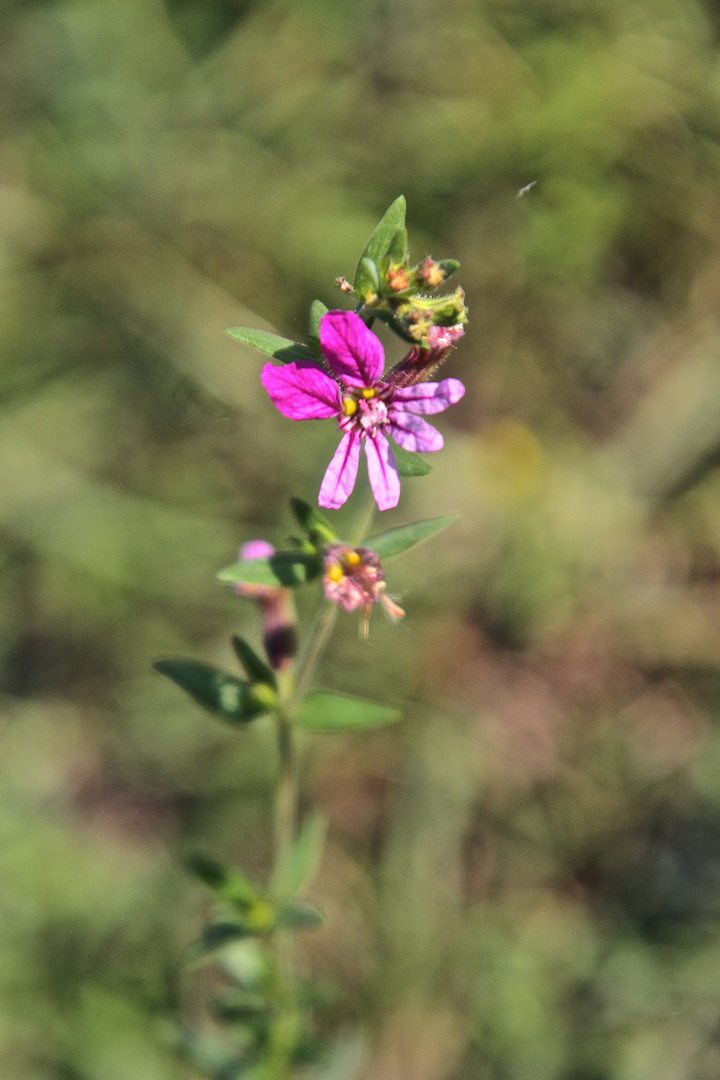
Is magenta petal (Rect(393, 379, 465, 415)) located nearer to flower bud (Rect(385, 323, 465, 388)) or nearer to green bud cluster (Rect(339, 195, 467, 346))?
flower bud (Rect(385, 323, 465, 388))

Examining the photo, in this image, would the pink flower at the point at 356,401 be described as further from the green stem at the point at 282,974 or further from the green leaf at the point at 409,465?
the green stem at the point at 282,974

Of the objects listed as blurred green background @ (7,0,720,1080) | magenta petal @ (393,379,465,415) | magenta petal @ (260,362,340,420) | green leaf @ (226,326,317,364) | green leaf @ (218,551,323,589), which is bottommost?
blurred green background @ (7,0,720,1080)

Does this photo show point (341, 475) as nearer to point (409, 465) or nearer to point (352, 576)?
point (409, 465)

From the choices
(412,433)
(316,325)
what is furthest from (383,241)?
(412,433)

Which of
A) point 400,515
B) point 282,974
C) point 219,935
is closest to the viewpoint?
point 219,935

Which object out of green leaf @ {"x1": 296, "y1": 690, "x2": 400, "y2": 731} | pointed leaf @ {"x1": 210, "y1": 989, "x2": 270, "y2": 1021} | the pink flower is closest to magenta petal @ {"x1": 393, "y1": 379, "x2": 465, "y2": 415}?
the pink flower

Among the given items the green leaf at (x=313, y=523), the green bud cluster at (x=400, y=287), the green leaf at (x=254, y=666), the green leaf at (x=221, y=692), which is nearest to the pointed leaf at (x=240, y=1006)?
the green leaf at (x=221, y=692)
